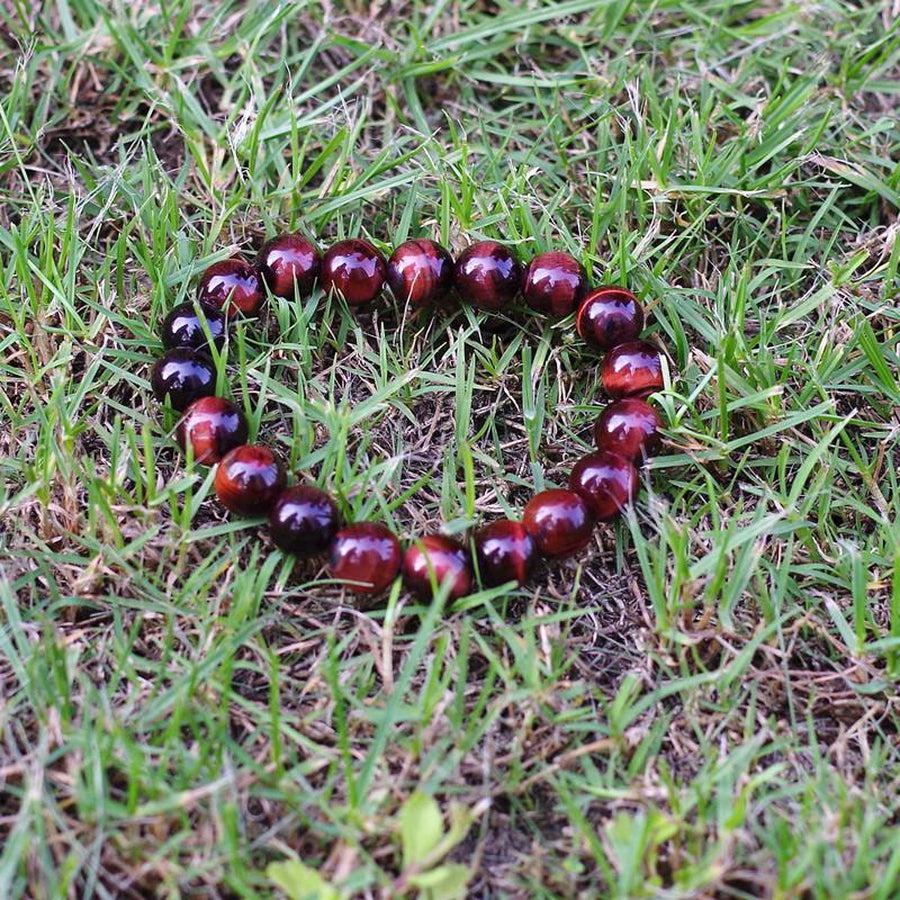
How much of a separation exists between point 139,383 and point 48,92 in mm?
1193

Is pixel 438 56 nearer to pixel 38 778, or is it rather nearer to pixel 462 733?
pixel 462 733

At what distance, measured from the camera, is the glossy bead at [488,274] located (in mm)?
3152

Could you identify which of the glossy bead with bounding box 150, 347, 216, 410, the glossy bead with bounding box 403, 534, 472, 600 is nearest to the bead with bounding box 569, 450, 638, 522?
the glossy bead with bounding box 403, 534, 472, 600

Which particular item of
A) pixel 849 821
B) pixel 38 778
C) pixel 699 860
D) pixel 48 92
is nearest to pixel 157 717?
pixel 38 778

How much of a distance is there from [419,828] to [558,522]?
827mm

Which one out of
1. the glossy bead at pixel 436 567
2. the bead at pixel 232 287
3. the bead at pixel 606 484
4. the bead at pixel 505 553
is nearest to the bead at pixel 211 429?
the bead at pixel 232 287

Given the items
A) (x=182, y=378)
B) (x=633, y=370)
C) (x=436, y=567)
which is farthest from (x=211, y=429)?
(x=633, y=370)

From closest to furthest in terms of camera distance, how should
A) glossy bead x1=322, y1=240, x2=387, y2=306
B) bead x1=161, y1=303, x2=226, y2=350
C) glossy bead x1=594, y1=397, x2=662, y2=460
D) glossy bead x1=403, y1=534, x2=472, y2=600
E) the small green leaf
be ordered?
the small green leaf < glossy bead x1=403, y1=534, x2=472, y2=600 < glossy bead x1=594, y1=397, x2=662, y2=460 < bead x1=161, y1=303, x2=226, y2=350 < glossy bead x1=322, y1=240, x2=387, y2=306

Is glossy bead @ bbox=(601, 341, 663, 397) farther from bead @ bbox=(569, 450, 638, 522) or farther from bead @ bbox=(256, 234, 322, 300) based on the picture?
bead @ bbox=(256, 234, 322, 300)

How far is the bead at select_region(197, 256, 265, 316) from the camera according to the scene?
10.3 feet

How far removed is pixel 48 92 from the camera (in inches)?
142

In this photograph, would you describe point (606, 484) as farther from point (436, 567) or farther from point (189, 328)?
point (189, 328)

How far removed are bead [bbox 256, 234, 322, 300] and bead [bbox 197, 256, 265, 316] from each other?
4 cm

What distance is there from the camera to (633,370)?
3.05m
